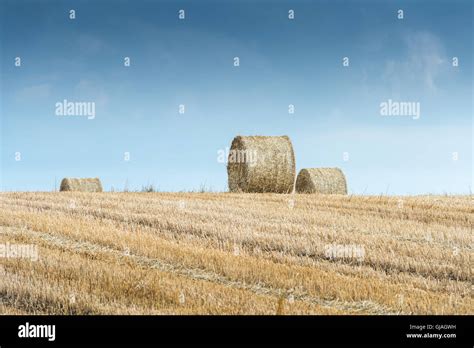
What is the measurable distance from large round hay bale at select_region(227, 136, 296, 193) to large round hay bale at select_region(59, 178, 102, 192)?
31.8ft

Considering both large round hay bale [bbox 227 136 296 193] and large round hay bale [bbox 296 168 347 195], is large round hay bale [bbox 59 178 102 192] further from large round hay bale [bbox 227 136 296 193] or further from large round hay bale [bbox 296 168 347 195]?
large round hay bale [bbox 296 168 347 195]

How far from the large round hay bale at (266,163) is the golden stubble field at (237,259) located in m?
4.67

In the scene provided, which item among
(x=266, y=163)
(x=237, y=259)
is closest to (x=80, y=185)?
(x=266, y=163)

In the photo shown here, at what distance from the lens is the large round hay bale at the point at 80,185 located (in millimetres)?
27828

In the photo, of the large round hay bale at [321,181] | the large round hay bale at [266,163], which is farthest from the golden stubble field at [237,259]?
the large round hay bale at [321,181]

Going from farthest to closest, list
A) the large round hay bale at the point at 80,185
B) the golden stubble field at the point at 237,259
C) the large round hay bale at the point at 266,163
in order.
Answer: the large round hay bale at the point at 80,185
the large round hay bale at the point at 266,163
the golden stubble field at the point at 237,259

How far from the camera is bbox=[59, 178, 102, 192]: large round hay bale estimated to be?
27.8 metres

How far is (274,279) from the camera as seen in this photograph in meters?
8.05

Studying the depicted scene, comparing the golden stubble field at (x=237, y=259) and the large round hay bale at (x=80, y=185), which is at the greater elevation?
the large round hay bale at (x=80, y=185)

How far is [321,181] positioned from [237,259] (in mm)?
13986

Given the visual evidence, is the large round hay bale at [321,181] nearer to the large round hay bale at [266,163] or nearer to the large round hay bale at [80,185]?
the large round hay bale at [266,163]

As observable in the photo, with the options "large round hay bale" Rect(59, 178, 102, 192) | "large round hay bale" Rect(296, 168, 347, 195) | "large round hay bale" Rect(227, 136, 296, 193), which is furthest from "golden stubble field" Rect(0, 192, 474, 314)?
"large round hay bale" Rect(59, 178, 102, 192)

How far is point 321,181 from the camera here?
22.8 metres

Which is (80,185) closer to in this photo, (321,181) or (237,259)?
Result: (321,181)
